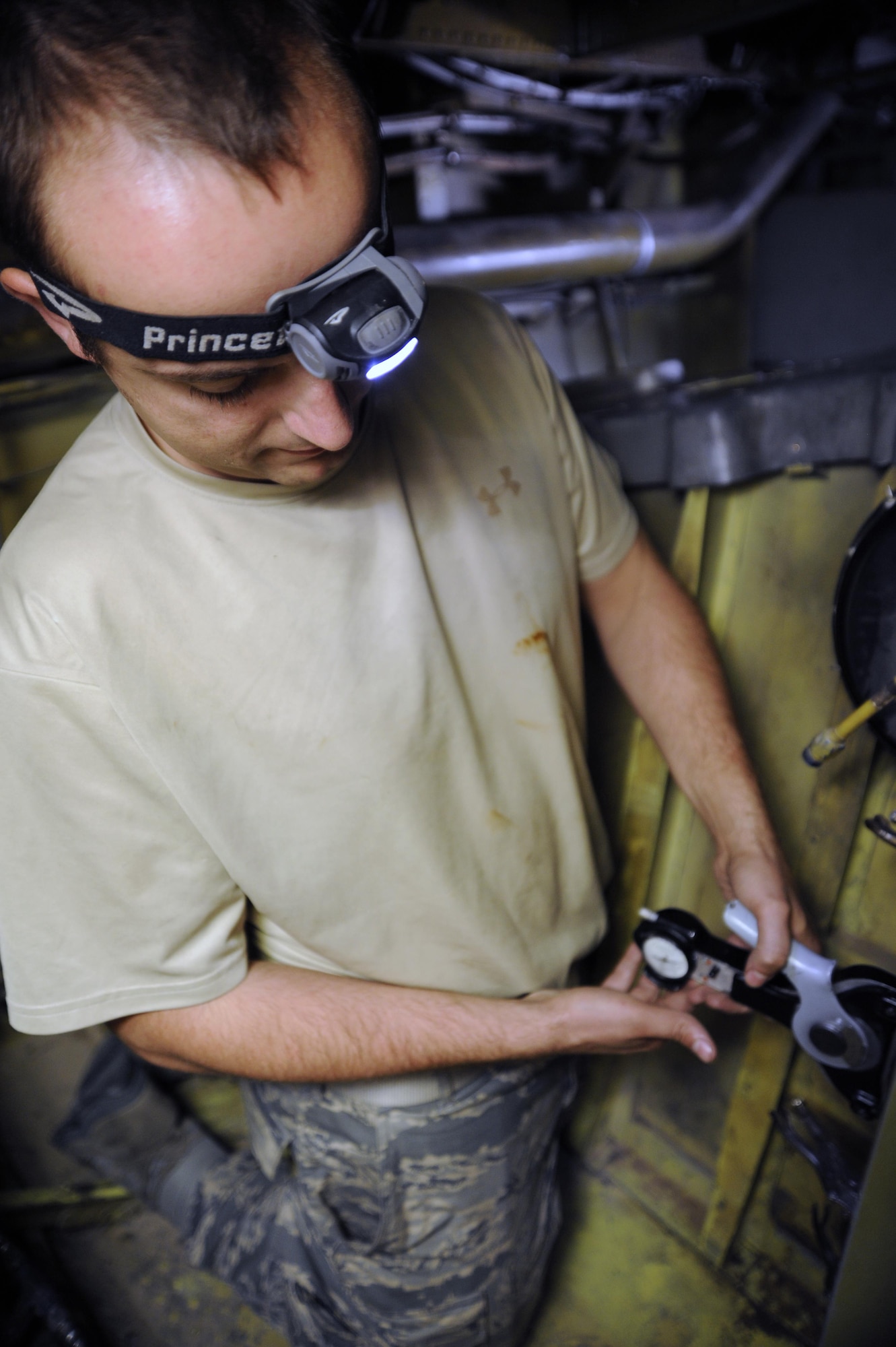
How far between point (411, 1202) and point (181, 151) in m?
1.08

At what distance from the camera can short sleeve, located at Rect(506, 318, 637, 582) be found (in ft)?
3.28

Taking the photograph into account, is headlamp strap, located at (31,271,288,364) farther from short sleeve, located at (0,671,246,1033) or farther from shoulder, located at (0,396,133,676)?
short sleeve, located at (0,671,246,1033)

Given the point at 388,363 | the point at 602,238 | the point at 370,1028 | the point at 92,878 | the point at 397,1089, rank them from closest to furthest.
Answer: the point at 388,363 < the point at 92,878 < the point at 370,1028 < the point at 397,1089 < the point at 602,238

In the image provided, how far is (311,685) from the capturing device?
81 centimetres

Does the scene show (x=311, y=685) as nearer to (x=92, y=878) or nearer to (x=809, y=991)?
(x=92, y=878)

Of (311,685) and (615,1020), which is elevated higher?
(311,685)

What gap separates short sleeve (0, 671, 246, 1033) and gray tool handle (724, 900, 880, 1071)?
21.3 inches

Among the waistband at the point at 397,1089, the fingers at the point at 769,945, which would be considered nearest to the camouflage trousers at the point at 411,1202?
the waistband at the point at 397,1089

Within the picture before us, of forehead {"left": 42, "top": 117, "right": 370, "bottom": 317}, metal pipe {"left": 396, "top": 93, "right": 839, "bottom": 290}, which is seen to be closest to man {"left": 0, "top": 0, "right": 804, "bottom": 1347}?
forehead {"left": 42, "top": 117, "right": 370, "bottom": 317}

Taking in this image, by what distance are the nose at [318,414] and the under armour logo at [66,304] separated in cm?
14

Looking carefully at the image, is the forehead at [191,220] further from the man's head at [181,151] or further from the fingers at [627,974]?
the fingers at [627,974]

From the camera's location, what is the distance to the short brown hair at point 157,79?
550mm

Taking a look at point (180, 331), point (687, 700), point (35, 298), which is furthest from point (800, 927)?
point (35, 298)

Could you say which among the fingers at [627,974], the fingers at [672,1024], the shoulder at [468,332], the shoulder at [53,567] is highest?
the shoulder at [468,332]
